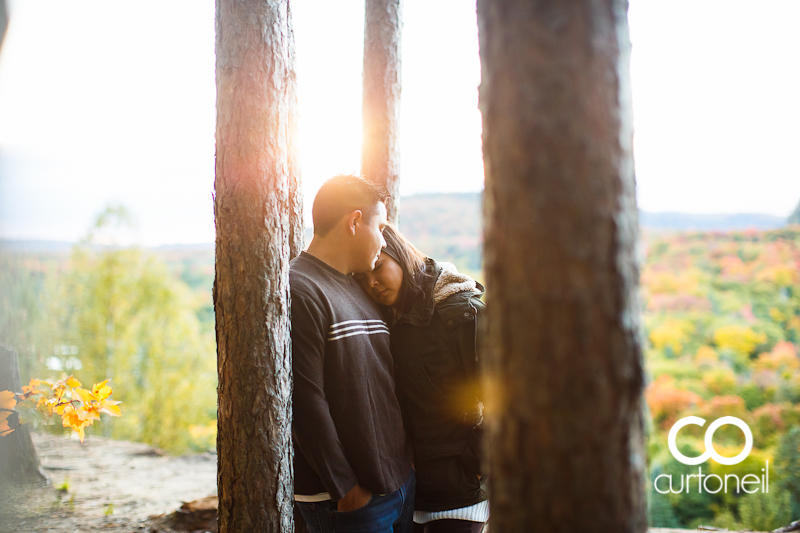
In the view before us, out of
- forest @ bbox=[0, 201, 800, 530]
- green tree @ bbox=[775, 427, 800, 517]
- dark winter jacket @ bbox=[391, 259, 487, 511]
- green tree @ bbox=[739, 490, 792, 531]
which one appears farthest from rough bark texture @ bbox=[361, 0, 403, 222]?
green tree @ bbox=[775, 427, 800, 517]

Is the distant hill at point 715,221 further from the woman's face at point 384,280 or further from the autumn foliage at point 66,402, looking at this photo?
the autumn foliage at point 66,402

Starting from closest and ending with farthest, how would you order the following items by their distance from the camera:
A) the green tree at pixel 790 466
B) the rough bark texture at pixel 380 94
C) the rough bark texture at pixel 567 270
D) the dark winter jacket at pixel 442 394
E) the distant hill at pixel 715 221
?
the rough bark texture at pixel 567 270 < the dark winter jacket at pixel 442 394 < the rough bark texture at pixel 380 94 < the green tree at pixel 790 466 < the distant hill at pixel 715 221

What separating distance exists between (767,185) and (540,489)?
14.3m

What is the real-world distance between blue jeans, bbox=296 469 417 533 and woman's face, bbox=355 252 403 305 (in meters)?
0.71

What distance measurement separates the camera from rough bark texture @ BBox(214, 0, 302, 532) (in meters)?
1.46

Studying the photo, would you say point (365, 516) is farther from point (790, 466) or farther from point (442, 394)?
point (790, 466)

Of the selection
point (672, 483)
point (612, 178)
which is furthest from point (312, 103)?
point (672, 483)

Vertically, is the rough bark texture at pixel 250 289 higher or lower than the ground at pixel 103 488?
higher

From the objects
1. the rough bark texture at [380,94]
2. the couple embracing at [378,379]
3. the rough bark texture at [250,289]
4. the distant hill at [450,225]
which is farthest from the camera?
the distant hill at [450,225]

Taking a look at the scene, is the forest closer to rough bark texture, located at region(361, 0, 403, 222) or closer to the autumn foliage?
the autumn foliage

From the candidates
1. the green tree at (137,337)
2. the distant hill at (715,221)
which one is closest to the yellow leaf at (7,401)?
the green tree at (137,337)

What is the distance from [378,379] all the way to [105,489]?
3.71m

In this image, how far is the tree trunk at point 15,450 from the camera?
3318 millimetres

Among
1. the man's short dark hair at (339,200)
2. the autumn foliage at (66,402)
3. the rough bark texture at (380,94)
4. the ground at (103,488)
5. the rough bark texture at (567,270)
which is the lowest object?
the ground at (103,488)
